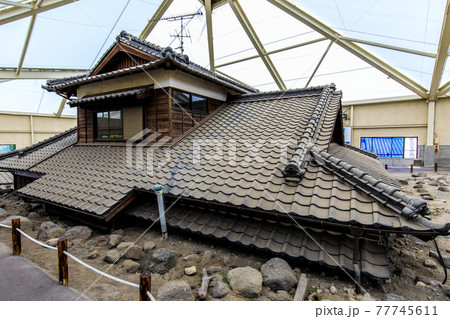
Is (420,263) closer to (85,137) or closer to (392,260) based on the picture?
(392,260)

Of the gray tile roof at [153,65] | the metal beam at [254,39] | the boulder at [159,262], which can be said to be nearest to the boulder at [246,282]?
the boulder at [159,262]

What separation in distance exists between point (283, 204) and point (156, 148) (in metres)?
4.59

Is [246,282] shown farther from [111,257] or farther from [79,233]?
[79,233]

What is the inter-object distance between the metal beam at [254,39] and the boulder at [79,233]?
16.1 m

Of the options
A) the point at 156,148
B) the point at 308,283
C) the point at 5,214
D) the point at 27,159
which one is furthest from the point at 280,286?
the point at 27,159

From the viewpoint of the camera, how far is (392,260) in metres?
4.14

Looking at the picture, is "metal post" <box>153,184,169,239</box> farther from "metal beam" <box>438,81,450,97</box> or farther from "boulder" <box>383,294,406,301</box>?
"metal beam" <box>438,81,450,97</box>

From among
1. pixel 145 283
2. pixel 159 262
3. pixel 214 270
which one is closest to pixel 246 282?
pixel 214 270

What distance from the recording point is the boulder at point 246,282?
3.03m

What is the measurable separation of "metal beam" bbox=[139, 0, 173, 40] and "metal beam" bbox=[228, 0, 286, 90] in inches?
185

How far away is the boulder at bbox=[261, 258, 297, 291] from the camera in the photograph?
3156mm

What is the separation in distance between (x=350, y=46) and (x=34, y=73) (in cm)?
2321

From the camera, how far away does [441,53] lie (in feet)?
41.8

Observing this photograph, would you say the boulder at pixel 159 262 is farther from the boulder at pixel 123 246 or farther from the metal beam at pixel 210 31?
the metal beam at pixel 210 31
